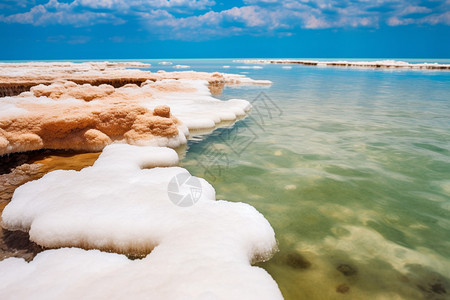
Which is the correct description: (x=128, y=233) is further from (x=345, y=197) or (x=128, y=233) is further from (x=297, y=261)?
(x=345, y=197)

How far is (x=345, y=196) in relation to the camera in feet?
12.3

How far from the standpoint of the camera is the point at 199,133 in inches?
276

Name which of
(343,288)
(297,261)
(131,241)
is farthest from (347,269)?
(131,241)

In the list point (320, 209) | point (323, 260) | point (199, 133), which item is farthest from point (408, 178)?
point (199, 133)

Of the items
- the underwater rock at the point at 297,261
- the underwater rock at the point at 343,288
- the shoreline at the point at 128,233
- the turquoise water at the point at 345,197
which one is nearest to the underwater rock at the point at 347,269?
the turquoise water at the point at 345,197

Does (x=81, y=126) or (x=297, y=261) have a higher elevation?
(x=81, y=126)

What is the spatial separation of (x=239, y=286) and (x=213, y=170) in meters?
2.75

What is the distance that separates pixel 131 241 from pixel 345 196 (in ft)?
Result: 8.99

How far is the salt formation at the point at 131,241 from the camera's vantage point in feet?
6.62

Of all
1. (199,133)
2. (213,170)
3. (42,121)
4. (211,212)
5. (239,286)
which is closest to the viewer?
(239,286)

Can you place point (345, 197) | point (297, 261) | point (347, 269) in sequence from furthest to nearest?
point (345, 197)
point (297, 261)
point (347, 269)

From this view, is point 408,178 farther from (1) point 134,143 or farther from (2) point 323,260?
(1) point 134,143

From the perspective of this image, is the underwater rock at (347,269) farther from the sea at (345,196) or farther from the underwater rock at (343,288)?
the underwater rock at (343,288)

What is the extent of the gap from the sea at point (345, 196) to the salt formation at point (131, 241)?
37cm
